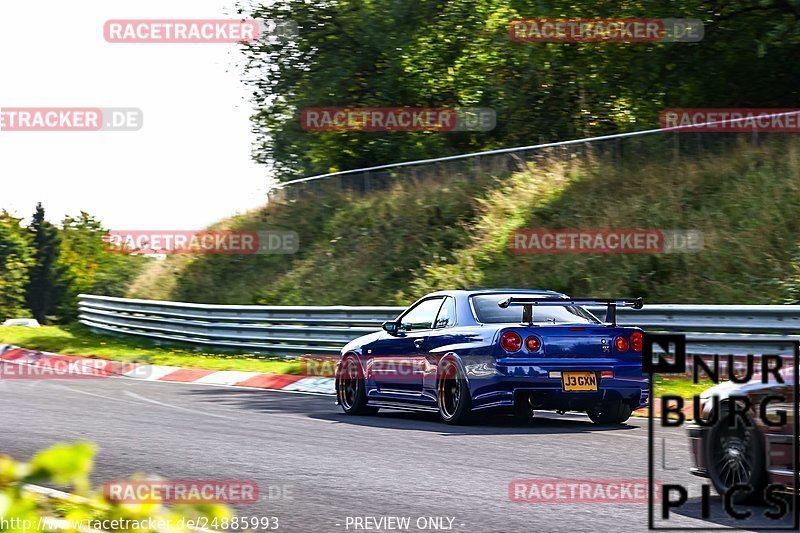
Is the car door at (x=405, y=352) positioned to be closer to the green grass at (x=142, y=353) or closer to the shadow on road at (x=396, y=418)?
the shadow on road at (x=396, y=418)

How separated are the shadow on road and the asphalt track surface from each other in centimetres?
3

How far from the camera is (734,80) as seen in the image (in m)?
23.7

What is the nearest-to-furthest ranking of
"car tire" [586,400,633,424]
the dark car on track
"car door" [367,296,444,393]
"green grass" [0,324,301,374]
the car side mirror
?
the dark car on track → "car tire" [586,400,633,424] → "car door" [367,296,444,393] → the car side mirror → "green grass" [0,324,301,374]

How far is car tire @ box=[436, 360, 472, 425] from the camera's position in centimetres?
1127

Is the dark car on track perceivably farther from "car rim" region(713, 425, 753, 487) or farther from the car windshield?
the car windshield

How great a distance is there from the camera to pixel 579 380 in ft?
35.9

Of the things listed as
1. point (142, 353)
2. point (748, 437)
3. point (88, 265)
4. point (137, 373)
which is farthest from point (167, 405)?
point (88, 265)

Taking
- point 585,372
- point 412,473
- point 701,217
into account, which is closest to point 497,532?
point 412,473

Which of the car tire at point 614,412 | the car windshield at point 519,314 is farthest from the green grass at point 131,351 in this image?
the car tire at point 614,412

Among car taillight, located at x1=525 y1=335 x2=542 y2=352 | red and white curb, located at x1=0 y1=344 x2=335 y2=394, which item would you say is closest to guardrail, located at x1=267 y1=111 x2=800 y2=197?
red and white curb, located at x1=0 y1=344 x2=335 y2=394

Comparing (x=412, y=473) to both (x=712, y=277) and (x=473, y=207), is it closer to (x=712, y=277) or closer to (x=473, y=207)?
(x=712, y=277)

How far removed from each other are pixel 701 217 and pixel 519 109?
39.4ft

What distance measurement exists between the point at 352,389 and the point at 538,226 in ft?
30.9

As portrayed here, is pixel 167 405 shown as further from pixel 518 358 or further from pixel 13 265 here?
pixel 13 265
